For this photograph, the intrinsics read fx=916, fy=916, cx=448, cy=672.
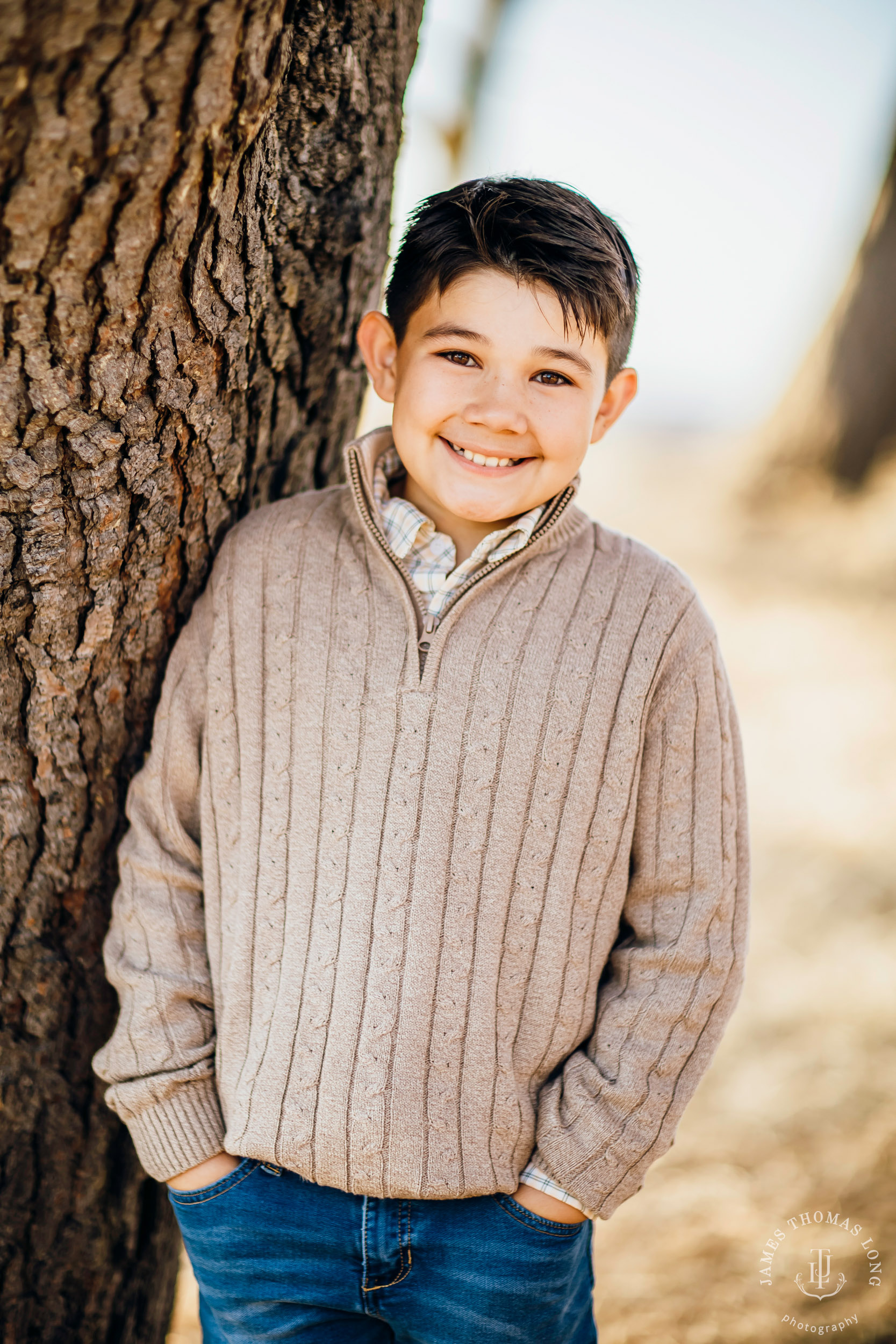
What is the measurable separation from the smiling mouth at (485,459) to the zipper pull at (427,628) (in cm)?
25

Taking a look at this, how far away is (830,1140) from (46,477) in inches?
102

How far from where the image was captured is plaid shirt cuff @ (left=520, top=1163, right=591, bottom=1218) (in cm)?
139

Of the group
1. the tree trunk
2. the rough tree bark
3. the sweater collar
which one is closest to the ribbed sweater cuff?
the rough tree bark

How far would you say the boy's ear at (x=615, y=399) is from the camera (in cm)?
158

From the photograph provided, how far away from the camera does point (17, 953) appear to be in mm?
1506

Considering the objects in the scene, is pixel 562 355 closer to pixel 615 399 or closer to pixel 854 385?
pixel 615 399

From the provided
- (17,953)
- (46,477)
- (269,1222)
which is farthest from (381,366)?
(269,1222)

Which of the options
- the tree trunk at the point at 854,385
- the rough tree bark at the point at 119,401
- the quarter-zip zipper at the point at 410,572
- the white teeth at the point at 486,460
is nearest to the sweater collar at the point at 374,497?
the quarter-zip zipper at the point at 410,572

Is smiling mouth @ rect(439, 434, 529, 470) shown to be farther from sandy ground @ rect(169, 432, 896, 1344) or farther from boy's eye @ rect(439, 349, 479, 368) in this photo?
sandy ground @ rect(169, 432, 896, 1344)

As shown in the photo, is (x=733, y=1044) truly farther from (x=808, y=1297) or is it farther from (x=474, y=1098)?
(x=474, y=1098)

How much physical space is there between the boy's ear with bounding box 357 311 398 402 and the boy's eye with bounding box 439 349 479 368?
0.46 feet

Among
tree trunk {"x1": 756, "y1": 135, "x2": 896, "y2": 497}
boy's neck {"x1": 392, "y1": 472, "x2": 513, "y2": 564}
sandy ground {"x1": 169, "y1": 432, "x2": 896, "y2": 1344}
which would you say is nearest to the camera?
boy's neck {"x1": 392, "y1": 472, "x2": 513, "y2": 564}

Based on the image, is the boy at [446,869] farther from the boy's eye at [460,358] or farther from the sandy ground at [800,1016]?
the sandy ground at [800,1016]

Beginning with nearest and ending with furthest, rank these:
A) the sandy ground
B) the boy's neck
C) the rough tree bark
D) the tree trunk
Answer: the rough tree bark, the boy's neck, the sandy ground, the tree trunk
